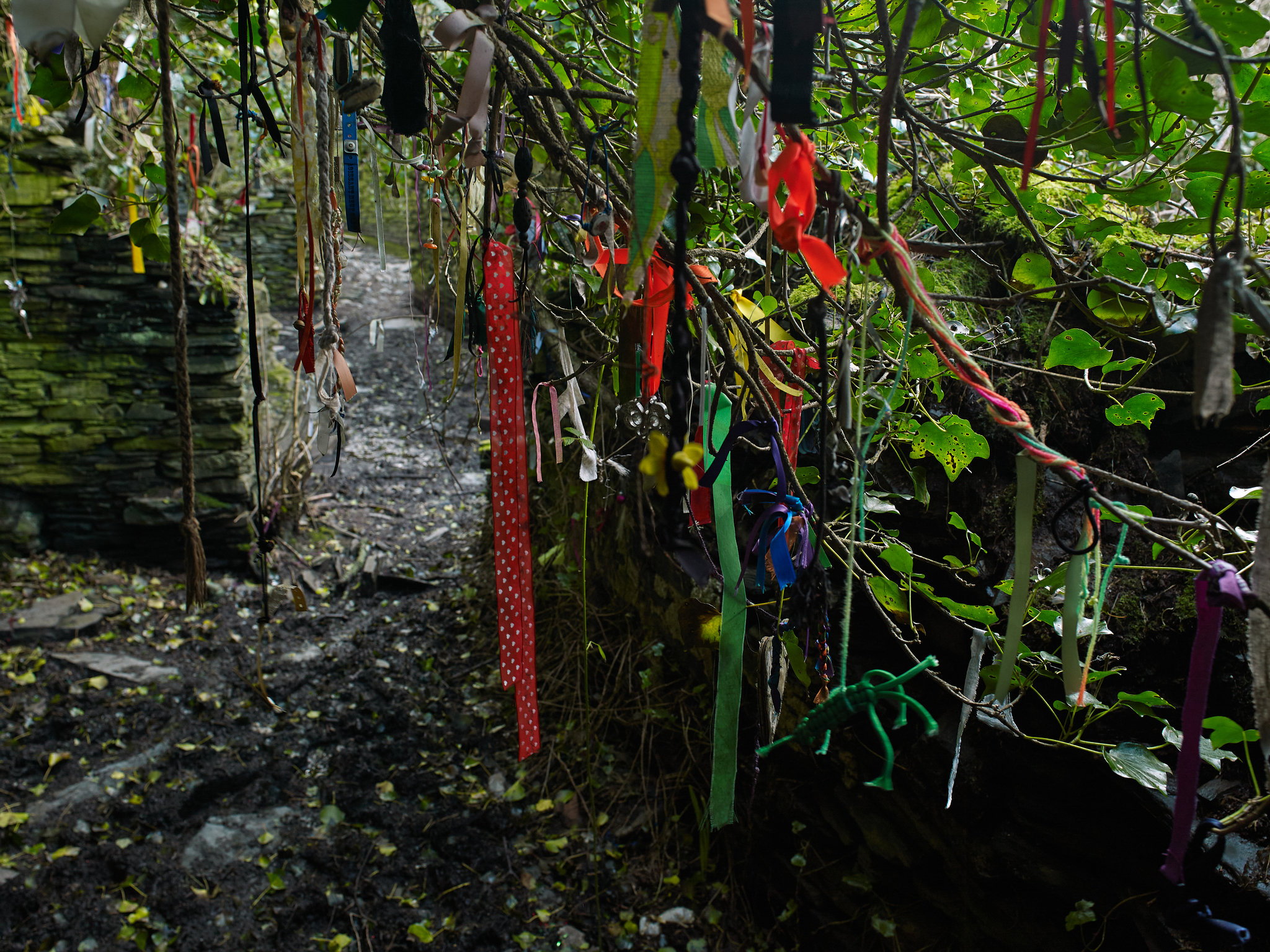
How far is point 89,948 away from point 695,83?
101 inches

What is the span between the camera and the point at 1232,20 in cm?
67

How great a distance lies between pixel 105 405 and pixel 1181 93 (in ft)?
15.0

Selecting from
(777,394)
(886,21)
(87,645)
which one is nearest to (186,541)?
(777,394)

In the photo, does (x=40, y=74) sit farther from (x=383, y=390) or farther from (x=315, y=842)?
(x=383, y=390)

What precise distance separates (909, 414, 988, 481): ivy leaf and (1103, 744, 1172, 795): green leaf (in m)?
0.48

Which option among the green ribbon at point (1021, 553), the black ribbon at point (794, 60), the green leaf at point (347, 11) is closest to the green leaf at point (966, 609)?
the green ribbon at point (1021, 553)

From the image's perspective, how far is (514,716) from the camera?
9.35 ft

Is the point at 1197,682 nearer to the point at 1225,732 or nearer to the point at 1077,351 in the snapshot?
the point at 1225,732

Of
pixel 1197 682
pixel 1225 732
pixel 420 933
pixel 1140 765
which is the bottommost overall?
pixel 420 933

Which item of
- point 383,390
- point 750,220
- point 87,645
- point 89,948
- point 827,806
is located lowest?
point 89,948

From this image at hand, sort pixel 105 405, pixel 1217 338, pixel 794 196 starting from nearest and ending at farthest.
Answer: pixel 1217 338 → pixel 794 196 → pixel 105 405

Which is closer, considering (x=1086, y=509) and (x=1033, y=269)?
(x=1086, y=509)

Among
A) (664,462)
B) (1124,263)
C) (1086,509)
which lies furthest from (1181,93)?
(664,462)

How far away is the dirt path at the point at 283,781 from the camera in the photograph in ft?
6.52
